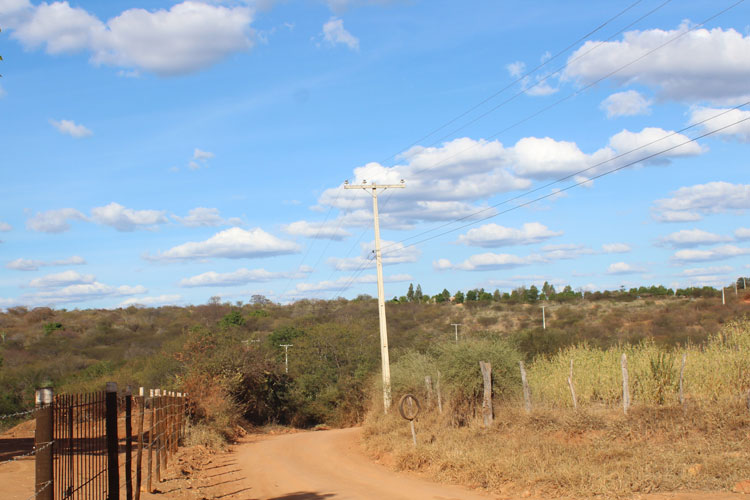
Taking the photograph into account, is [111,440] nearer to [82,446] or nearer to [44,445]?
[82,446]

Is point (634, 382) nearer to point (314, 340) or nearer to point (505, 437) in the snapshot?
point (505, 437)

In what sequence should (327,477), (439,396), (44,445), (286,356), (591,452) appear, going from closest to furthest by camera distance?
(44,445) < (591,452) < (327,477) < (439,396) < (286,356)

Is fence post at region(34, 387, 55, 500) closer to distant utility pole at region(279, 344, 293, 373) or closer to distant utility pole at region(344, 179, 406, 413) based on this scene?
distant utility pole at region(344, 179, 406, 413)

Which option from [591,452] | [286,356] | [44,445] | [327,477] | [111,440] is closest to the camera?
[44,445]

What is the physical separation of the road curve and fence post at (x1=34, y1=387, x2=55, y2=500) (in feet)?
27.4

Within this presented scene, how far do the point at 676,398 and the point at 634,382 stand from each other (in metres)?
1.85

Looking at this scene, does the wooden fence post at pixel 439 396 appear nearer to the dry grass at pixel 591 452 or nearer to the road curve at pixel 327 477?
the dry grass at pixel 591 452

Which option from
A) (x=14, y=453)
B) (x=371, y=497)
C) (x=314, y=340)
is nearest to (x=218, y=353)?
(x=314, y=340)

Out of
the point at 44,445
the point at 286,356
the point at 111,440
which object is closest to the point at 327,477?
the point at 111,440

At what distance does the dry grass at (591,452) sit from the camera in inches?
484

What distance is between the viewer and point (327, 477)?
16531 mm

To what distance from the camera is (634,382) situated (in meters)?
19.2

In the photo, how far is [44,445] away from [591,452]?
1152 cm

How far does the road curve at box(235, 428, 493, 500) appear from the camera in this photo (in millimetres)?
13656
